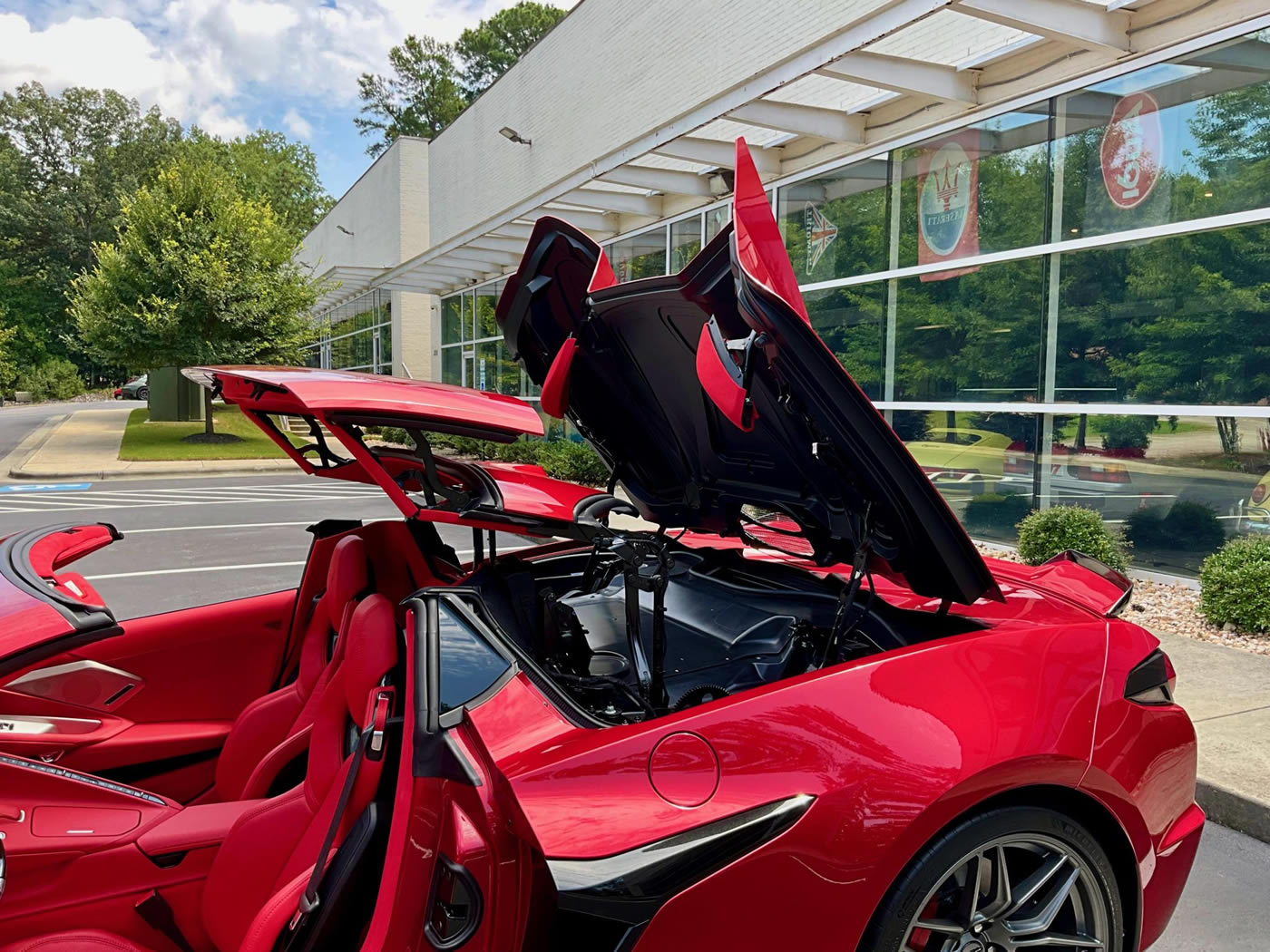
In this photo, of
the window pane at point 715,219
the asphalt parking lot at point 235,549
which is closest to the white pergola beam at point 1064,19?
the window pane at point 715,219

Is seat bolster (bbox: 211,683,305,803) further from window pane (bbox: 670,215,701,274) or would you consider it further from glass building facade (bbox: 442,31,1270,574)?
window pane (bbox: 670,215,701,274)

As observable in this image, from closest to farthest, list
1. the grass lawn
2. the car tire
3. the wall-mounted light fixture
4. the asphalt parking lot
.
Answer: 1. the car tire
2. the asphalt parking lot
3. the wall-mounted light fixture
4. the grass lawn

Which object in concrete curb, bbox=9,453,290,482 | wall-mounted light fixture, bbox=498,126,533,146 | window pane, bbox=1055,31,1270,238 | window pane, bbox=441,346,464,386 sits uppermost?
wall-mounted light fixture, bbox=498,126,533,146

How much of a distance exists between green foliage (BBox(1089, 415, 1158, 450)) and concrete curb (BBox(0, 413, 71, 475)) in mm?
17989

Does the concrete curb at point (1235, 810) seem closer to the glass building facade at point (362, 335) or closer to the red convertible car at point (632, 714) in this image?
the red convertible car at point (632, 714)

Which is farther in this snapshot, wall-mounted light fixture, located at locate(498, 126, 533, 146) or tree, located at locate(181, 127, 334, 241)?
tree, located at locate(181, 127, 334, 241)

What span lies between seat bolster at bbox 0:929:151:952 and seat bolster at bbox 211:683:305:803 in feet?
1.73

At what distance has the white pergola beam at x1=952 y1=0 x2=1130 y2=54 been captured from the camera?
6.91m

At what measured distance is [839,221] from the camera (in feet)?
35.6

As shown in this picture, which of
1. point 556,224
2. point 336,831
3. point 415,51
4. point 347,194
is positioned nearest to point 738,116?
point 556,224

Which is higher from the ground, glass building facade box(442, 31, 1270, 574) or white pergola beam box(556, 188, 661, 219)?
white pergola beam box(556, 188, 661, 219)

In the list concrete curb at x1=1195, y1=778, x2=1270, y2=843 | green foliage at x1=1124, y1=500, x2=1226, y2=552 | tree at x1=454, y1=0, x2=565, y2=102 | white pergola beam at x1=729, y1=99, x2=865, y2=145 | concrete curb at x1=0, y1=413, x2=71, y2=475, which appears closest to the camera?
concrete curb at x1=1195, y1=778, x2=1270, y2=843

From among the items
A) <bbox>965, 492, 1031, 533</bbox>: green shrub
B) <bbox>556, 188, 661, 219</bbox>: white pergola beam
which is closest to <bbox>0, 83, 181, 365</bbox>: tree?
<bbox>556, 188, 661, 219</bbox>: white pergola beam

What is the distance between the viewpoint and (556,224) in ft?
7.79
